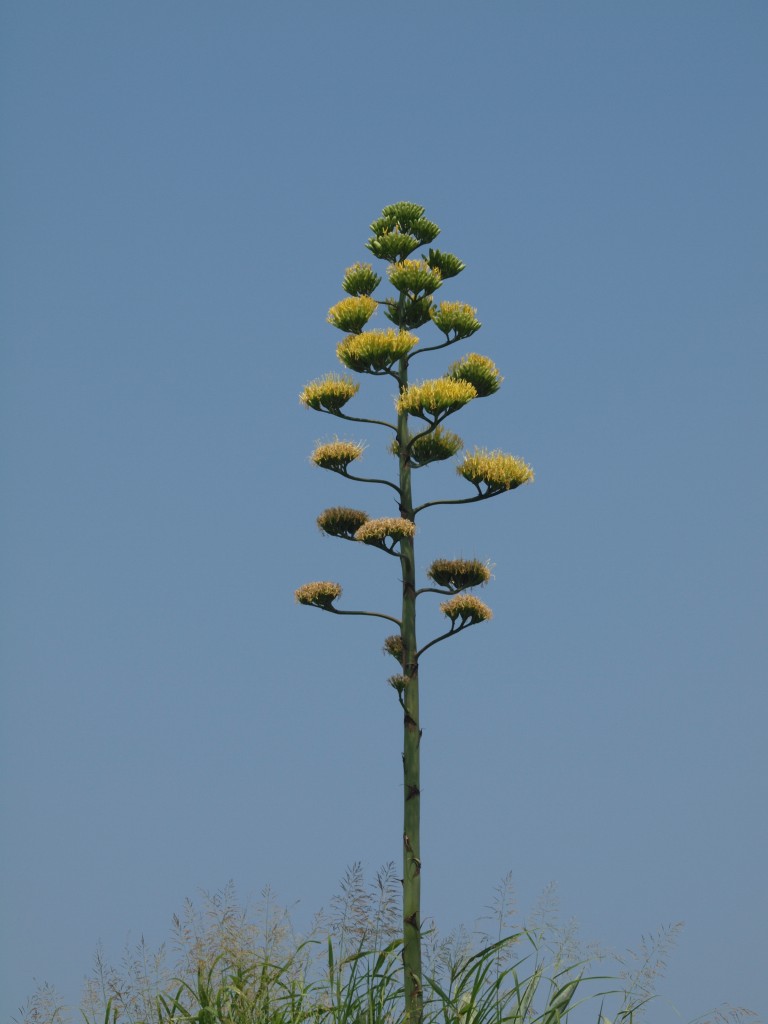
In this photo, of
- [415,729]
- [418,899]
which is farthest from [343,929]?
[415,729]

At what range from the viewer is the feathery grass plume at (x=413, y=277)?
9.98m

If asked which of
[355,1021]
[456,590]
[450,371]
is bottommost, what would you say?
[355,1021]

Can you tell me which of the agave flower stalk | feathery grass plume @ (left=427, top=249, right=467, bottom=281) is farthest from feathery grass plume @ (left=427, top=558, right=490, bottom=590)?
feathery grass plume @ (left=427, top=249, right=467, bottom=281)

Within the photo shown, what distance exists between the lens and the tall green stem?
8.41 m

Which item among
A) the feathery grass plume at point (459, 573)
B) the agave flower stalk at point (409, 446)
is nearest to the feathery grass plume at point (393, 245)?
the agave flower stalk at point (409, 446)

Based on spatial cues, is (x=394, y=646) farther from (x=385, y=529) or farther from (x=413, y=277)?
(x=413, y=277)

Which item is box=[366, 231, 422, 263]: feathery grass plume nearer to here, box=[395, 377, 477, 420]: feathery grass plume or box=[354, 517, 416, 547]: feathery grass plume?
box=[395, 377, 477, 420]: feathery grass plume

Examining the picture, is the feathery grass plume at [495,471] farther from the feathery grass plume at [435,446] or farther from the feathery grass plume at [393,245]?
the feathery grass plume at [393,245]

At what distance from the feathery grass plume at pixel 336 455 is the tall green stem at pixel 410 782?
40 centimetres

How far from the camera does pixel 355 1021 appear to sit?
8148 mm

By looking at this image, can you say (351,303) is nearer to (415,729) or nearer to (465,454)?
(465,454)

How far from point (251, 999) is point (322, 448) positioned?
409 centimetres

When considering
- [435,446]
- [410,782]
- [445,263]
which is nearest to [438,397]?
[435,446]

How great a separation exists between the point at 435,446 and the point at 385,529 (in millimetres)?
849
